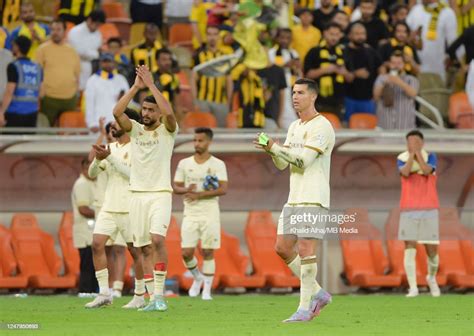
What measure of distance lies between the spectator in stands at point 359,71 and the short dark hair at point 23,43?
18.0 ft

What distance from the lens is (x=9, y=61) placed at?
2194cm

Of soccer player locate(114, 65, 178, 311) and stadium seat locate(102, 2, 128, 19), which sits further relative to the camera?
stadium seat locate(102, 2, 128, 19)

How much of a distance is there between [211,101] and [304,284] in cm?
995

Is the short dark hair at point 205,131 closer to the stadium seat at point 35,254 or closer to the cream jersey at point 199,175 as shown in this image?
the cream jersey at point 199,175

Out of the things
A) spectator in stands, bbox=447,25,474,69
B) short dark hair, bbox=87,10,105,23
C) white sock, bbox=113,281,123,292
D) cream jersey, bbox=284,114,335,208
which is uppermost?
short dark hair, bbox=87,10,105,23

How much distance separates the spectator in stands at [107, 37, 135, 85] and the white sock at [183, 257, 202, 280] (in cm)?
408

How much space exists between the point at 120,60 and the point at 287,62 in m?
2.84

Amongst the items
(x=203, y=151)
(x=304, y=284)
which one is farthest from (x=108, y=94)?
(x=304, y=284)

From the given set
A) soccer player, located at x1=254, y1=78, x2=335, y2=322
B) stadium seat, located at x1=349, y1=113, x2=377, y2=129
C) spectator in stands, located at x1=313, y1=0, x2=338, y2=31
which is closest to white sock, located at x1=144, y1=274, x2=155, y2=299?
soccer player, located at x1=254, y1=78, x2=335, y2=322

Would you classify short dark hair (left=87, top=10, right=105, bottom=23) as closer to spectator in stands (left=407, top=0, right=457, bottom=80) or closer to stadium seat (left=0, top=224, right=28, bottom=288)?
stadium seat (left=0, top=224, right=28, bottom=288)

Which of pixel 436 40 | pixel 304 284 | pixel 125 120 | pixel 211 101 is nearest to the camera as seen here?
pixel 304 284

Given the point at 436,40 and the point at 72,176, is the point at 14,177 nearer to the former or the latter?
the point at 72,176

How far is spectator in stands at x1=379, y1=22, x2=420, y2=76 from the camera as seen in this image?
24.0 meters

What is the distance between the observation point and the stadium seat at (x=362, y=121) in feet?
76.0
